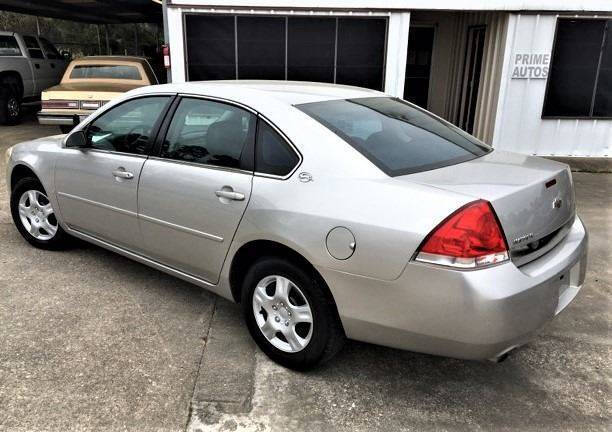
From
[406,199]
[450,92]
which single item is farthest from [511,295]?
[450,92]

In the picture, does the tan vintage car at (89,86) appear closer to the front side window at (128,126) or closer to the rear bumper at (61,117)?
the rear bumper at (61,117)

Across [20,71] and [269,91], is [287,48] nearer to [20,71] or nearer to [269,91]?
[269,91]

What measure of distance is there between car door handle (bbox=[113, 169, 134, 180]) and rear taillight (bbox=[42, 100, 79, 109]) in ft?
20.9

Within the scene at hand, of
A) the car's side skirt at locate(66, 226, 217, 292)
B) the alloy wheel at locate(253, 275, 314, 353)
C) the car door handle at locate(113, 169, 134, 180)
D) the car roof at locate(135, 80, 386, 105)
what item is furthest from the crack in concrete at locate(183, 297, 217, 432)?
the car roof at locate(135, 80, 386, 105)

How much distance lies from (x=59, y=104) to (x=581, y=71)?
893cm

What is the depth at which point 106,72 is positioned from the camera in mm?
9656

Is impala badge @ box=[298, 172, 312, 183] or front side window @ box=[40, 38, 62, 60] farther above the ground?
front side window @ box=[40, 38, 62, 60]

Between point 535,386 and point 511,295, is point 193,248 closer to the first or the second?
point 511,295

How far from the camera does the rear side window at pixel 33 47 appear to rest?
12484 millimetres

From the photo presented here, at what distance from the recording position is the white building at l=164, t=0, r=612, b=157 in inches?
329

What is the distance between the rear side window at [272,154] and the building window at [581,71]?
741cm

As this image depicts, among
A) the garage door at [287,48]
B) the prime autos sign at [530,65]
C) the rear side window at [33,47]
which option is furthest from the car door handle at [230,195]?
the rear side window at [33,47]

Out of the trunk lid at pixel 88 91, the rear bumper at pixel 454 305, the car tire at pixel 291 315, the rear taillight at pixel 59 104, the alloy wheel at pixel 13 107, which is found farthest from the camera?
the alloy wheel at pixel 13 107

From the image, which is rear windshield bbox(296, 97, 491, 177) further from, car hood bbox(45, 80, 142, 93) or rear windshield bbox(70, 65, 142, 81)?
rear windshield bbox(70, 65, 142, 81)
